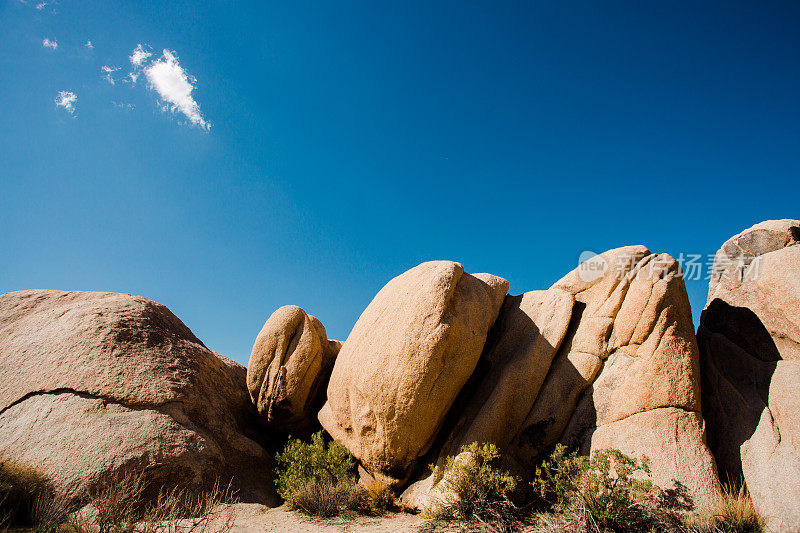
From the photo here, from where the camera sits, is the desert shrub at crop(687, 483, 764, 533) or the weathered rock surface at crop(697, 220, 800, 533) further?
the weathered rock surface at crop(697, 220, 800, 533)

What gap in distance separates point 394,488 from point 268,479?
365cm

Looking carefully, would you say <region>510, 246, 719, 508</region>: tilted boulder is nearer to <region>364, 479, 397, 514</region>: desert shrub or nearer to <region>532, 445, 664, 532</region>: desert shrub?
<region>532, 445, 664, 532</region>: desert shrub

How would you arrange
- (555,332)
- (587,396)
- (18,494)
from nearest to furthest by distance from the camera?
(18,494) < (587,396) < (555,332)

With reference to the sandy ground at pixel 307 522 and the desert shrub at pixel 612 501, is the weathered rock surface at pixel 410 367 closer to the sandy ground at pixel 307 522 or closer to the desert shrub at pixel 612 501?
the sandy ground at pixel 307 522

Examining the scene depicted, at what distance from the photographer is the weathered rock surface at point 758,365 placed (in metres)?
6.88

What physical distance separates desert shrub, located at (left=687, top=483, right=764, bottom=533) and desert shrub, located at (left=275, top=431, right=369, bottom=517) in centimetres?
589

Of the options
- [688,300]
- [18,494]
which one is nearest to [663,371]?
[688,300]

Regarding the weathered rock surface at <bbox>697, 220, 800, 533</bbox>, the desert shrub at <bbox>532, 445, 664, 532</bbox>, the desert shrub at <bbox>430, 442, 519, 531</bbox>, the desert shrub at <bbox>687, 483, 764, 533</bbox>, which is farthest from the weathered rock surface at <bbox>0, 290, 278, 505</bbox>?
the weathered rock surface at <bbox>697, 220, 800, 533</bbox>

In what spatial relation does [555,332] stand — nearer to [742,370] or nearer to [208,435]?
[742,370]

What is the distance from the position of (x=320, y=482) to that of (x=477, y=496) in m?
3.47

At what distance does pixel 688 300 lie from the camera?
8.97m

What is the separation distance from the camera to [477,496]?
718 cm

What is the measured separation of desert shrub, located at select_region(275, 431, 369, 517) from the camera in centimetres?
827

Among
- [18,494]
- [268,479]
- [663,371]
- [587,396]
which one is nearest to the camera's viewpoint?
[18,494]
